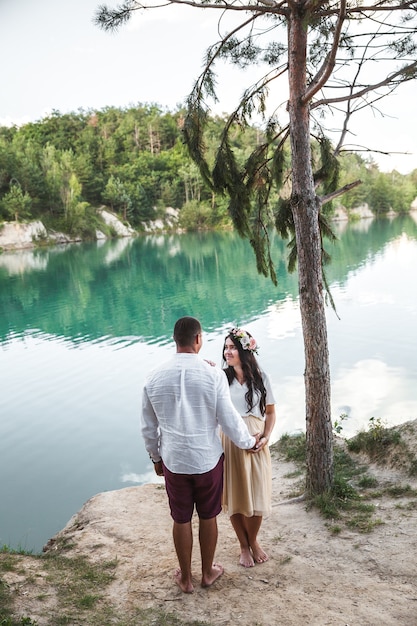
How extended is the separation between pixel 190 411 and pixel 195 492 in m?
0.55

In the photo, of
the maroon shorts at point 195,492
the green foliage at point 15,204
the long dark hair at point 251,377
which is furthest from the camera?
the green foliage at point 15,204

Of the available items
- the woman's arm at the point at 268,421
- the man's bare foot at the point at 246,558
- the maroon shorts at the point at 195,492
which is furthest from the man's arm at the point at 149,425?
the man's bare foot at the point at 246,558

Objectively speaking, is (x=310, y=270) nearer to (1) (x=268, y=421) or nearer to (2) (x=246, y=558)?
(1) (x=268, y=421)

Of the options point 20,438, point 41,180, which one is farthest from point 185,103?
point 41,180

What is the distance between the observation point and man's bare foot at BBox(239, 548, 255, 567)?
12.5ft

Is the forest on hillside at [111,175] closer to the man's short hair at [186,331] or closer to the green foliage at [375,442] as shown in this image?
the green foliage at [375,442]

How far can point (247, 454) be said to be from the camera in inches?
136

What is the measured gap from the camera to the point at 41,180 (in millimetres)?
63781

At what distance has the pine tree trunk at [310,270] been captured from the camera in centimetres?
524

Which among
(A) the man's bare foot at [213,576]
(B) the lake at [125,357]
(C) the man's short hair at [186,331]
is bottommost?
(B) the lake at [125,357]

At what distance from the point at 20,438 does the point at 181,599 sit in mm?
7122

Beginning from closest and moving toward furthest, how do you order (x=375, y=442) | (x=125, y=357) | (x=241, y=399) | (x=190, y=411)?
1. (x=190, y=411)
2. (x=241, y=399)
3. (x=375, y=442)
4. (x=125, y=357)

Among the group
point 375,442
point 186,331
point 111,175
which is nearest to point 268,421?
point 186,331

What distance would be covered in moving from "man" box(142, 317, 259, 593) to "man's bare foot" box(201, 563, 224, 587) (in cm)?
41
